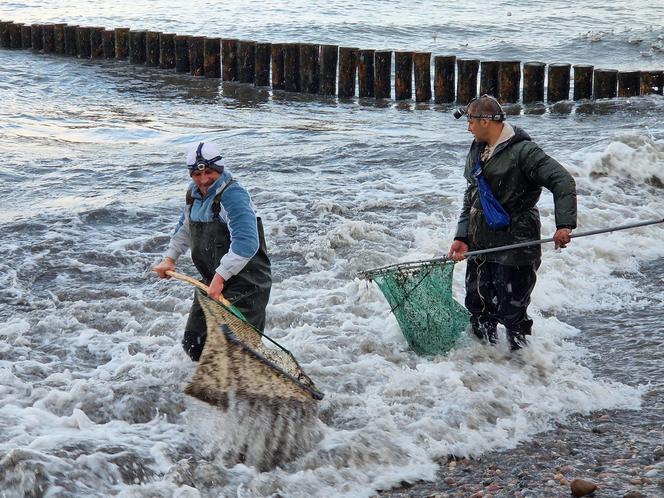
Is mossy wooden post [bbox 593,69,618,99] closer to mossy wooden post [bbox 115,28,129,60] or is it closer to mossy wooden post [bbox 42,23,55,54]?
mossy wooden post [bbox 115,28,129,60]

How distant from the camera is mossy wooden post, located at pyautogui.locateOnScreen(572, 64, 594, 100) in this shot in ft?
60.2

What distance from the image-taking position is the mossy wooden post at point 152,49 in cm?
2272

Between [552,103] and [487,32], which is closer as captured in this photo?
[552,103]

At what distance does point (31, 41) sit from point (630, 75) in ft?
53.3

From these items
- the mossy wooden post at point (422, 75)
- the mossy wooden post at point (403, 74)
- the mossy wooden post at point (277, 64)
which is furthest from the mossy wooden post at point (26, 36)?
the mossy wooden post at point (422, 75)

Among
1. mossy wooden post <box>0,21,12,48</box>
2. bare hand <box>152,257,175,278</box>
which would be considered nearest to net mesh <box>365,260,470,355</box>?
bare hand <box>152,257,175,278</box>

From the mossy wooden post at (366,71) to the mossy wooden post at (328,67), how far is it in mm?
528

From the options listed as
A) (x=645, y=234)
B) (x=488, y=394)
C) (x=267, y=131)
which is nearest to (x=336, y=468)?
(x=488, y=394)

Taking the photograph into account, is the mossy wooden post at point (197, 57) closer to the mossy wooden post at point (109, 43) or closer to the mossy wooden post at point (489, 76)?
the mossy wooden post at point (109, 43)

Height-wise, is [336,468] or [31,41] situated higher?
[31,41]

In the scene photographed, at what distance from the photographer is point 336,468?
17.4 feet

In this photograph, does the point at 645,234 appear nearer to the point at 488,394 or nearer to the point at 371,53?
the point at 488,394

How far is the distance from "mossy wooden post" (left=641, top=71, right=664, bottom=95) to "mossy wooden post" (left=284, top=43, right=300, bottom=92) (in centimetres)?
720

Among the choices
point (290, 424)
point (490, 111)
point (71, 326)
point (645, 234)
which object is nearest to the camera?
point (290, 424)
